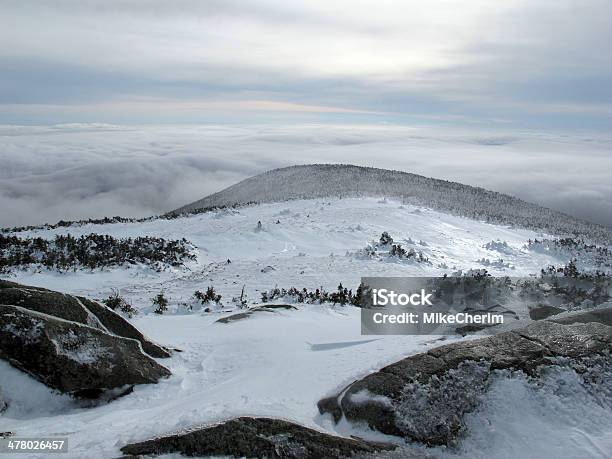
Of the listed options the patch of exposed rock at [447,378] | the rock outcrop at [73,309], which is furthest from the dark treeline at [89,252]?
the patch of exposed rock at [447,378]

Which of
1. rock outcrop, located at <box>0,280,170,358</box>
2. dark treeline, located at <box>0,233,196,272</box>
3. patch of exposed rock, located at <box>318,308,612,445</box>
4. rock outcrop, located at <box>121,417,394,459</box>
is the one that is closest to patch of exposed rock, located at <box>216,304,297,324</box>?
rock outcrop, located at <box>0,280,170,358</box>

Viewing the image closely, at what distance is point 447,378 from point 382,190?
4034 cm

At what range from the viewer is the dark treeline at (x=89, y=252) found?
15.4 meters

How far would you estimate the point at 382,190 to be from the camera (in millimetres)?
44719

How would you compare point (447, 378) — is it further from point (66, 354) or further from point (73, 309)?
point (73, 309)

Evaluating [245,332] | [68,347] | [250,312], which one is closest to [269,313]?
[250,312]

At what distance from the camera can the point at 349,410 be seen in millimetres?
4992

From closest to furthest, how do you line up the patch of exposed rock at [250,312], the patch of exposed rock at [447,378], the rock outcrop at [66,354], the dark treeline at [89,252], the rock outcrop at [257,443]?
the rock outcrop at [257,443], the patch of exposed rock at [447,378], the rock outcrop at [66,354], the patch of exposed rock at [250,312], the dark treeline at [89,252]

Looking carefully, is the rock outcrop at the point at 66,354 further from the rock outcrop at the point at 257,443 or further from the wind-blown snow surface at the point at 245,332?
the rock outcrop at the point at 257,443

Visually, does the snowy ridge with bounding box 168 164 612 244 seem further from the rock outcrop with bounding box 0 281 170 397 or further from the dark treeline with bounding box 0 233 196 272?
the rock outcrop with bounding box 0 281 170 397

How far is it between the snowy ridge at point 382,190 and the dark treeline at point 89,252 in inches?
955

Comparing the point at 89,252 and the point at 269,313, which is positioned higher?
the point at 89,252

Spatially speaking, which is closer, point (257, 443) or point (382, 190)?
point (257, 443)

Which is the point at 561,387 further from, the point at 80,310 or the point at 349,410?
the point at 80,310
